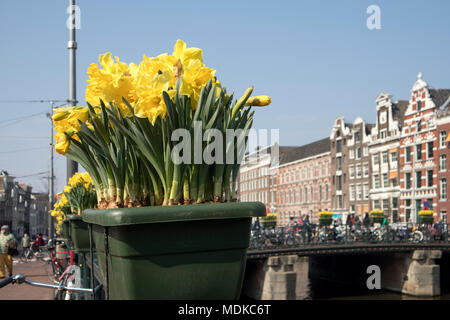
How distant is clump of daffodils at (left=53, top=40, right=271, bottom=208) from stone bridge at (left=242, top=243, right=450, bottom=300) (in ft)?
71.7

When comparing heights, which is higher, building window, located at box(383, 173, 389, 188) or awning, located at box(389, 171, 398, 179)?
awning, located at box(389, 171, 398, 179)

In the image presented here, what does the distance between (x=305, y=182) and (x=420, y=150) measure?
21603 mm

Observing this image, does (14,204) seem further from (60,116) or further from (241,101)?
(241,101)

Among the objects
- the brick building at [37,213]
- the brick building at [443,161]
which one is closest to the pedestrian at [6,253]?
the brick building at [443,161]

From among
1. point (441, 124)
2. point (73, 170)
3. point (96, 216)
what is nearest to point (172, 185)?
point (96, 216)

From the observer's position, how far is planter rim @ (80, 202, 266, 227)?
1.25 meters

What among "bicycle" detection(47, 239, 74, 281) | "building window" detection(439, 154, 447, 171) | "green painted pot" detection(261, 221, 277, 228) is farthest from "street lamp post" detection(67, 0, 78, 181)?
"building window" detection(439, 154, 447, 171)

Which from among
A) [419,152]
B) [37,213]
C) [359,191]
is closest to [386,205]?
[359,191]

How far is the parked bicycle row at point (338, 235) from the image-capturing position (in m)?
25.8

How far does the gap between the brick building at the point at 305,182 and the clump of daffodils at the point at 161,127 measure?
174 ft

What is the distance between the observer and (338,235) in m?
28.3

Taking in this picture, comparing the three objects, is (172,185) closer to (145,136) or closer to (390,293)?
(145,136)

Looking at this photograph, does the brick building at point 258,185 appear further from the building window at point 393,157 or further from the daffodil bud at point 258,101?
the daffodil bud at point 258,101

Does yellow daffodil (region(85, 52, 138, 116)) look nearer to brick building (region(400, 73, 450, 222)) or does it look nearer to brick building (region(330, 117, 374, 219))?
brick building (region(400, 73, 450, 222))
